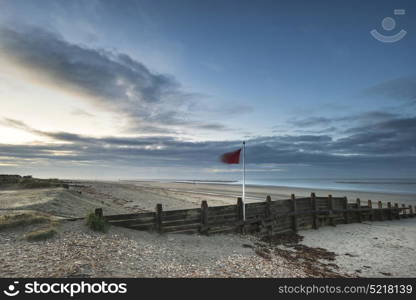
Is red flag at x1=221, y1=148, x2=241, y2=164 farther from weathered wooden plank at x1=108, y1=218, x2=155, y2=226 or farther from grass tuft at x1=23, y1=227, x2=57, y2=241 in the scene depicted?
grass tuft at x1=23, y1=227, x2=57, y2=241

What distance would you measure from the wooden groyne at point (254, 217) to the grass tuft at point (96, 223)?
0.28 m

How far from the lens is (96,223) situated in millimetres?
9844

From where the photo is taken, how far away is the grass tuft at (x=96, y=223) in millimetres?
9820

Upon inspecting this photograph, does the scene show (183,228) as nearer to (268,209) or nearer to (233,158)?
(233,158)

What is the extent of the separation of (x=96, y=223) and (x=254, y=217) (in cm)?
894

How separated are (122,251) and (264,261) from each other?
5.43 meters

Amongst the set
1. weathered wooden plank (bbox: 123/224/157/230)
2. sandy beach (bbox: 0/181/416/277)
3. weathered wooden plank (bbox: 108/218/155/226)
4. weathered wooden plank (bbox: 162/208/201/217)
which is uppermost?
weathered wooden plank (bbox: 162/208/201/217)

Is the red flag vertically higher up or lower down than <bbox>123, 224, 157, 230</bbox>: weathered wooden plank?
higher up

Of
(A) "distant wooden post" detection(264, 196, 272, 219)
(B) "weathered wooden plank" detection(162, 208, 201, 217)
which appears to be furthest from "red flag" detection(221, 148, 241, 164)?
(A) "distant wooden post" detection(264, 196, 272, 219)

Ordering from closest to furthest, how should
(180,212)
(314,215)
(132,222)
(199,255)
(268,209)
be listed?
(199,255) < (132,222) < (180,212) < (268,209) < (314,215)

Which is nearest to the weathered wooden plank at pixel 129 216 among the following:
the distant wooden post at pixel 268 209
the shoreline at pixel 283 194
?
the distant wooden post at pixel 268 209

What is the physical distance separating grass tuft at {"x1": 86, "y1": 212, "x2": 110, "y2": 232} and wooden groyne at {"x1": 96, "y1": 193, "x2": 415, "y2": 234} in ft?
0.92

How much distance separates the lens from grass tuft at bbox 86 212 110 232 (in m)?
9.82

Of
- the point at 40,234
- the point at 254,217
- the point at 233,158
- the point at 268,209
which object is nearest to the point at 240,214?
the point at 254,217
